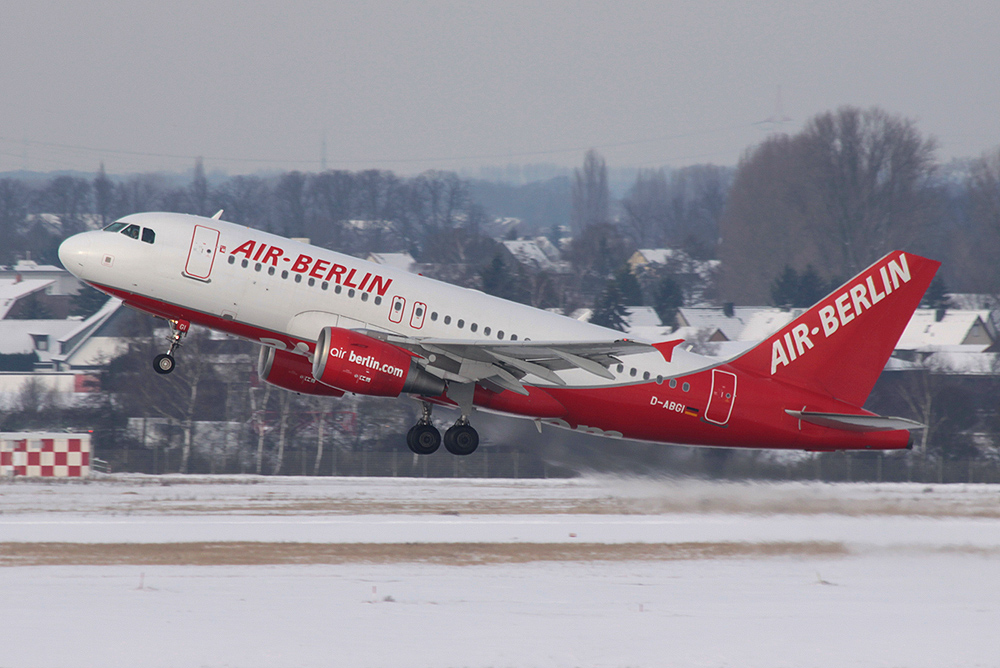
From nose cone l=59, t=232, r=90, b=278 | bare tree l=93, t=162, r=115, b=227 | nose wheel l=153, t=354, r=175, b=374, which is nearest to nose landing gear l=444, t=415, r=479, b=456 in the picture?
nose wheel l=153, t=354, r=175, b=374

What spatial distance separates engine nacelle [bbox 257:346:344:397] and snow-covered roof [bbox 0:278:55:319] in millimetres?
74251

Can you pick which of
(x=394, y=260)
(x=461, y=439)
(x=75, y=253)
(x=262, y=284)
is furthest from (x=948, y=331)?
(x=75, y=253)

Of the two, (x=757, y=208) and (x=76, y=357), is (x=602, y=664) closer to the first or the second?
(x=76, y=357)

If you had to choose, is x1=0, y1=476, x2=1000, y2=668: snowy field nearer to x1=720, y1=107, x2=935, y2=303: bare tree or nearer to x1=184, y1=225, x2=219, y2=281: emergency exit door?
x1=184, y1=225, x2=219, y2=281: emergency exit door

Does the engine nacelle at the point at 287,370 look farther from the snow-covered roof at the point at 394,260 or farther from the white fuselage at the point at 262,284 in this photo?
the snow-covered roof at the point at 394,260

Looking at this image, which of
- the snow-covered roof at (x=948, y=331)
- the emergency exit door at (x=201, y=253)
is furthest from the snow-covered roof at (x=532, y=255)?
the emergency exit door at (x=201, y=253)

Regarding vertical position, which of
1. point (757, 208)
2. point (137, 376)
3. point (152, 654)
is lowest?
point (152, 654)

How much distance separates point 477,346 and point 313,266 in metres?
4.65

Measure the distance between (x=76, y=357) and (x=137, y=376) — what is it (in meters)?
17.6

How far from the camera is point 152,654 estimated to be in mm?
26859

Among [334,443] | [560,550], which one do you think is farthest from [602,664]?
[334,443]

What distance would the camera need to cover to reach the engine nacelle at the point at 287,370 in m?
31.9

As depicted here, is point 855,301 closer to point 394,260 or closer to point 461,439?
point 461,439

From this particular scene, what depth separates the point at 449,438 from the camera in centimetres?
3164
